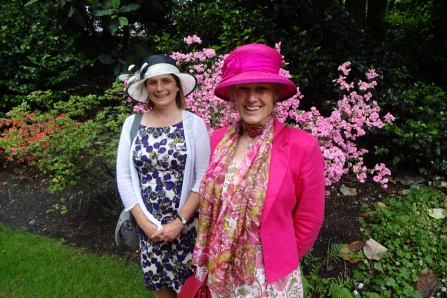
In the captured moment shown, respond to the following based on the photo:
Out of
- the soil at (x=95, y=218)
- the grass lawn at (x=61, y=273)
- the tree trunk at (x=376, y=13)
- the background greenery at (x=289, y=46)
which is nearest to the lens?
the grass lawn at (x=61, y=273)

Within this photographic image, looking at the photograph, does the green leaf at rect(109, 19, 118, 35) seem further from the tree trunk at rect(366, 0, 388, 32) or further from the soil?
the tree trunk at rect(366, 0, 388, 32)

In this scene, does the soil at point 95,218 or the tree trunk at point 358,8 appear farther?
the tree trunk at point 358,8

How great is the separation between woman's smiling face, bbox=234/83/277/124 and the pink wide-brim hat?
0.06 metres

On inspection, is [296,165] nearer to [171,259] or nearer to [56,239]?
[171,259]

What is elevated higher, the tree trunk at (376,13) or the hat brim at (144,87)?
the tree trunk at (376,13)

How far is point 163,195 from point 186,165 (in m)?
0.22

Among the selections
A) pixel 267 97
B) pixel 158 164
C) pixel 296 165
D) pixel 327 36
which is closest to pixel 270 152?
pixel 296 165

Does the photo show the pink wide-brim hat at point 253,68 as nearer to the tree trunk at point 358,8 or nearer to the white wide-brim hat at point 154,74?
the white wide-brim hat at point 154,74

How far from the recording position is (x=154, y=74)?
74.3 inches

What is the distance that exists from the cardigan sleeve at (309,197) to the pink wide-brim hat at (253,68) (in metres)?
0.33

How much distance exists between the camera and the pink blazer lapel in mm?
1405

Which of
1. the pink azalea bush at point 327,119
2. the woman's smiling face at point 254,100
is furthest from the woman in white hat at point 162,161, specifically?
the pink azalea bush at point 327,119

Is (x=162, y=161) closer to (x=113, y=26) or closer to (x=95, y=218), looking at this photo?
(x=95, y=218)

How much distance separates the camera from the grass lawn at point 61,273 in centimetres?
305
